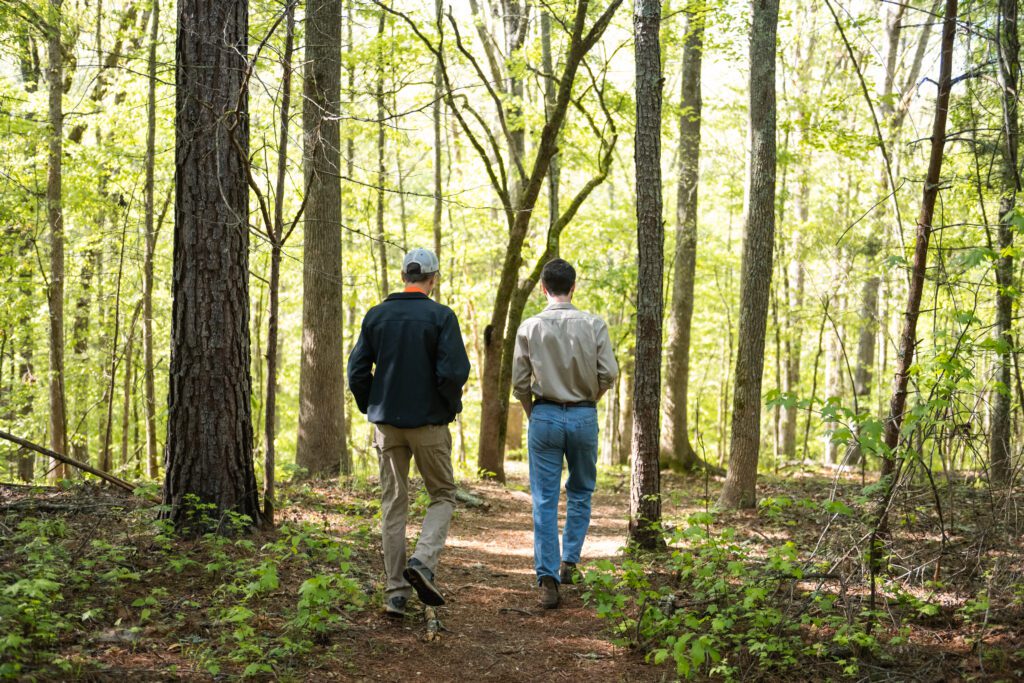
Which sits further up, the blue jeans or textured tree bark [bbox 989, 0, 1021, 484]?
textured tree bark [bbox 989, 0, 1021, 484]

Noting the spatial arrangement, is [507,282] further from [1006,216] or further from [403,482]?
[1006,216]

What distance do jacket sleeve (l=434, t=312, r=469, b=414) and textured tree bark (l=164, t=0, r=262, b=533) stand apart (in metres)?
1.77

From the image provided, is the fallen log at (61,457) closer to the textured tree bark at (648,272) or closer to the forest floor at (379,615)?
the forest floor at (379,615)

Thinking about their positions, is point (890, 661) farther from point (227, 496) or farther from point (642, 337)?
point (227, 496)

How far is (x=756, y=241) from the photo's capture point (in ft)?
29.3

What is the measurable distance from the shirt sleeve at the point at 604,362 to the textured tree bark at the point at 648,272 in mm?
995

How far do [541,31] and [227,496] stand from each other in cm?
894

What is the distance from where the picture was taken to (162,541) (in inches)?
198

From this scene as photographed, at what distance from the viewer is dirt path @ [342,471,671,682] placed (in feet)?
13.4

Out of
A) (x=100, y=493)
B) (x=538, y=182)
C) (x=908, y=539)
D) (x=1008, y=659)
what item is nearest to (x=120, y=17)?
(x=538, y=182)

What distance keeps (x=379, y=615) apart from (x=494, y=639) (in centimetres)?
76

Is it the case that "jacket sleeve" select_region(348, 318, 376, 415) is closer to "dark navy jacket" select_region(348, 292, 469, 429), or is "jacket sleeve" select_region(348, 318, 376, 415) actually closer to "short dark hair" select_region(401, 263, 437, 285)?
"dark navy jacket" select_region(348, 292, 469, 429)

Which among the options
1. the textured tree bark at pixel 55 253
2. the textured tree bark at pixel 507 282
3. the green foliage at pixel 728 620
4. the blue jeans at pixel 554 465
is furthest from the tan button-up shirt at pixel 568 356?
the textured tree bark at pixel 55 253

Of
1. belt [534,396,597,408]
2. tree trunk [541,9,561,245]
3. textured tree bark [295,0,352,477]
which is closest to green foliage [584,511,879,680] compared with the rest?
belt [534,396,597,408]
